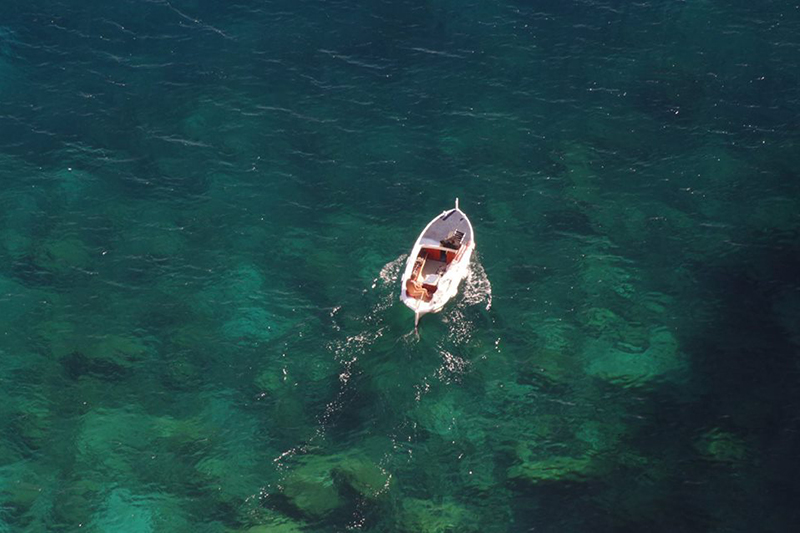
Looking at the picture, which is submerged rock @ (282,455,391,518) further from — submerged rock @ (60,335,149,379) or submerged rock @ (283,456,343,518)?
submerged rock @ (60,335,149,379)

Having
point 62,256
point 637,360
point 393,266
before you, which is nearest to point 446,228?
point 393,266

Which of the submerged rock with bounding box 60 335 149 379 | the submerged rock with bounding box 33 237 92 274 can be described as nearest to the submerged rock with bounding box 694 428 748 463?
the submerged rock with bounding box 60 335 149 379

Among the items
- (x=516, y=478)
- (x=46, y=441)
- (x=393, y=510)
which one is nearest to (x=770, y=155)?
(x=516, y=478)

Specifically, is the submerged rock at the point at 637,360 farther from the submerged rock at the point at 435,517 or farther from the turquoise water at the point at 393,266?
the submerged rock at the point at 435,517

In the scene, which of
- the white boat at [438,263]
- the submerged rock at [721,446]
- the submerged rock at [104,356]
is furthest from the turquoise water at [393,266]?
the white boat at [438,263]

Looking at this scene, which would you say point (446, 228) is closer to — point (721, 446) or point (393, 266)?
point (393, 266)

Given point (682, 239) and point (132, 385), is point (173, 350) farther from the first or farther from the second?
point (682, 239)
